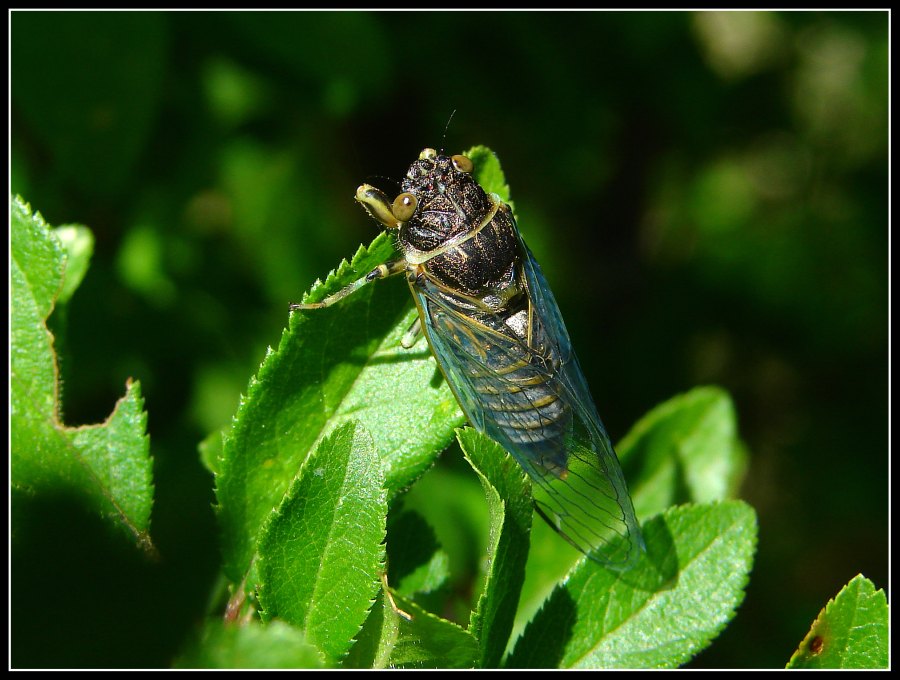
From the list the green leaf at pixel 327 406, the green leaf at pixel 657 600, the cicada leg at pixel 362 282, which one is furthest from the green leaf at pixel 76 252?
the green leaf at pixel 657 600

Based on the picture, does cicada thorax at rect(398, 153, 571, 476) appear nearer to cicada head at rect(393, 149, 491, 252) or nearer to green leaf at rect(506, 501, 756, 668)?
cicada head at rect(393, 149, 491, 252)

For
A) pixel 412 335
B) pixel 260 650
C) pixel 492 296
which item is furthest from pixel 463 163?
pixel 260 650

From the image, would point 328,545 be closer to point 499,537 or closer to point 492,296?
point 499,537

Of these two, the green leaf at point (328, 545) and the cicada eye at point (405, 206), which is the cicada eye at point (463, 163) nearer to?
the cicada eye at point (405, 206)

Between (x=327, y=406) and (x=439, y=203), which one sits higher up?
(x=439, y=203)

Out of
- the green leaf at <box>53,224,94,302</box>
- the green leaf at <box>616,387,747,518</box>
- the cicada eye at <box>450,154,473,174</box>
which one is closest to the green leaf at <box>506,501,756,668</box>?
the green leaf at <box>616,387,747,518</box>

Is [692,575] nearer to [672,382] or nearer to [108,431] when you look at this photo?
[108,431]
